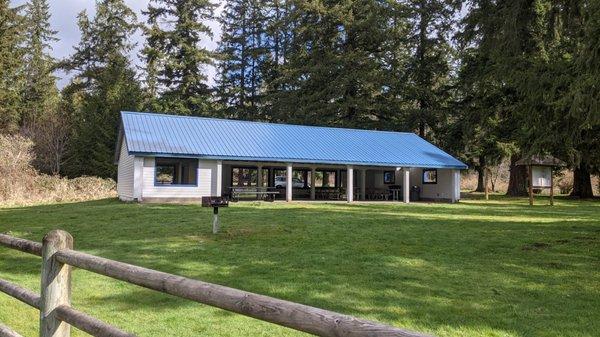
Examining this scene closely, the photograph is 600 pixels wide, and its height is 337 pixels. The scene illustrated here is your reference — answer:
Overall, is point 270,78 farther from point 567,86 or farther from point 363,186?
point 567,86

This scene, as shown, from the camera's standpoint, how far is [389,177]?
3438 cm

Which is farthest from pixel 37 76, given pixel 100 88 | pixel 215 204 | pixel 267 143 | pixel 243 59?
pixel 215 204

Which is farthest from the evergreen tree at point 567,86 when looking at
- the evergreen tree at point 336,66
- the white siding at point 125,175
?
the evergreen tree at point 336,66

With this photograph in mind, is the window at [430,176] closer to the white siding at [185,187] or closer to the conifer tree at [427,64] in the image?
the conifer tree at [427,64]

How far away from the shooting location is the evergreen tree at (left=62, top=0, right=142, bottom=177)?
40312mm

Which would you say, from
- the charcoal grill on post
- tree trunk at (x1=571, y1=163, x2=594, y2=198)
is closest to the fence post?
the charcoal grill on post

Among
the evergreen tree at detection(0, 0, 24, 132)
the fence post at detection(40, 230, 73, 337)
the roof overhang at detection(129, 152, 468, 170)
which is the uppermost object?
the evergreen tree at detection(0, 0, 24, 132)

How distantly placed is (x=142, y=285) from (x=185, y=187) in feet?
76.2

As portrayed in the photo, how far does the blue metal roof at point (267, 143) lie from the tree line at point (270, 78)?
21.4ft

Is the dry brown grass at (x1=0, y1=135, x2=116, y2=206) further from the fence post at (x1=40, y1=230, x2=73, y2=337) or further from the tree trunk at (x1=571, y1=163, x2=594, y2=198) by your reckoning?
the tree trunk at (x1=571, y1=163, x2=594, y2=198)

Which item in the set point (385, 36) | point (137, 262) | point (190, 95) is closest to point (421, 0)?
point (385, 36)

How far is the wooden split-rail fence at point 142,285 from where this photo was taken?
1.93 meters

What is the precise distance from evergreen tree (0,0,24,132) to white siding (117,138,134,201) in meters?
13.9

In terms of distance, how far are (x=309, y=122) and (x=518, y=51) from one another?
29792mm
